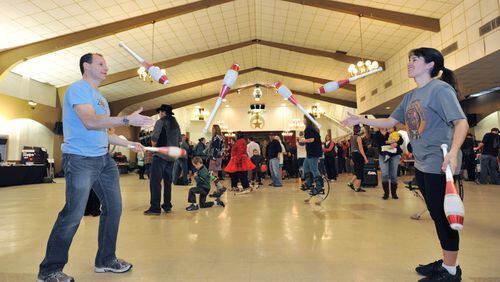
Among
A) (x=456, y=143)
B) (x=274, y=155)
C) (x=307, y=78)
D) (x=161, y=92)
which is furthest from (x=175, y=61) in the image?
(x=456, y=143)

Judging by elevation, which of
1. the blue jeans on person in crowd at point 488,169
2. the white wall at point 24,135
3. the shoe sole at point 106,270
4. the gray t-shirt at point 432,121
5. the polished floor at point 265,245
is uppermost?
the white wall at point 24,135

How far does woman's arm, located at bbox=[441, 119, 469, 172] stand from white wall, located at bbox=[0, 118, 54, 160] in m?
14.4

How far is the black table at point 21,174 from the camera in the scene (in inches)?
375

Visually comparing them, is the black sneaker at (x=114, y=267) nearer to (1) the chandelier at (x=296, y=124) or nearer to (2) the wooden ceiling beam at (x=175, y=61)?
(2) the wooden ceiling beam at (x=175, y=61)

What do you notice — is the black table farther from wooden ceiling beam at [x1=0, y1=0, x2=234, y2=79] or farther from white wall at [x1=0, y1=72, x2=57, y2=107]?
wooden ceiling beam at [x1=0, y1=0, x2=234, y2=79]

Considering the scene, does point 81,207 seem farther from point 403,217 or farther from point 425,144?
point 403,217

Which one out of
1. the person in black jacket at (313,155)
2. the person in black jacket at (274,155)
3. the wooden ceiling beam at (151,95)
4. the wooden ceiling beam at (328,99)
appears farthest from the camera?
the wooden ceiling beam at (328,99)

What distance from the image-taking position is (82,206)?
5.90ft

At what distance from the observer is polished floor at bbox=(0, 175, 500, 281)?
74.5 inches

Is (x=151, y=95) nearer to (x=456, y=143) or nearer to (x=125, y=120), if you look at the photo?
(x=125, y=120)

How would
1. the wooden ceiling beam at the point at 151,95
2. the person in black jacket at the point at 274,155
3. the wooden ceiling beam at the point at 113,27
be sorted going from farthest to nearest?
1. the wooden ceiling beam at the point at 151,95
2. the wooden ceiling beam at the point at 113,27
3. the person in black jacket at the point at 274,155

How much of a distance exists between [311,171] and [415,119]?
328 centimetres

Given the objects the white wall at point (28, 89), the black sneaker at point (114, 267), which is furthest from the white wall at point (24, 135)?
the black sneaker at point (114, 267)

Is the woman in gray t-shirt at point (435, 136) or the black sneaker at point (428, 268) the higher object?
the woman in gray t-shirt at point (435, 136)
